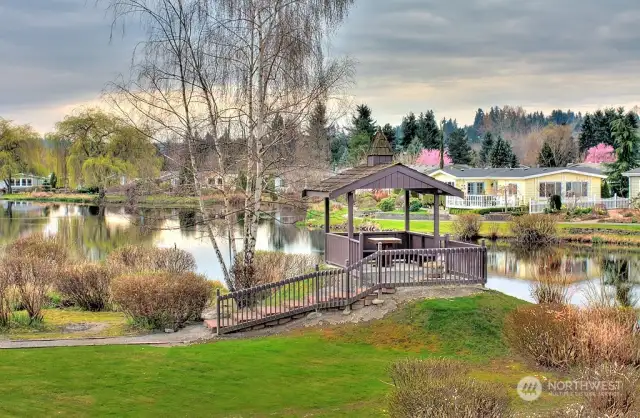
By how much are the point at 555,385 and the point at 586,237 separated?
111ft

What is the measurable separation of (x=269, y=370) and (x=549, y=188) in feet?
164

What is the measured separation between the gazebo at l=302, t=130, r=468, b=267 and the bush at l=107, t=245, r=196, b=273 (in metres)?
7.25

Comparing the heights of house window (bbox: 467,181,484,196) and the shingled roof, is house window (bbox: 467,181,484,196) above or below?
below

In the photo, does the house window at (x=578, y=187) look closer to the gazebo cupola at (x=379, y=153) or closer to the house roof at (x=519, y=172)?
the house roof at (x=519, y=172)

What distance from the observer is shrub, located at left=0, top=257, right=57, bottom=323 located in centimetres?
1644

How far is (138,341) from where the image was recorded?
1451 cm

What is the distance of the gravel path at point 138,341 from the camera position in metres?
13.8

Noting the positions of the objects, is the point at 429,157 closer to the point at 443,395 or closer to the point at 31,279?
the point at 31,279

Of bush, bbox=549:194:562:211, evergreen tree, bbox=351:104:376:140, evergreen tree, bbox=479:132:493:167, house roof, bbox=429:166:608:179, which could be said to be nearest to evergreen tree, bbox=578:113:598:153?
evergreen tree, bbox=479:132:493:167

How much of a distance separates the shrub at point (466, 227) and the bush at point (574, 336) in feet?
104

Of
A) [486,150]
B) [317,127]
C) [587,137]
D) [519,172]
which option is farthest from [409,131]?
[317,127]

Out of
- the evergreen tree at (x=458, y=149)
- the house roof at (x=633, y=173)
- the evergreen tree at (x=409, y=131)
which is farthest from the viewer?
the evergreen tree at (x=409, y=131)

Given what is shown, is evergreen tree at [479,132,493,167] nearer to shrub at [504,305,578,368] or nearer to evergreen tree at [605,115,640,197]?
evergreen tree at [605,115,640,197]

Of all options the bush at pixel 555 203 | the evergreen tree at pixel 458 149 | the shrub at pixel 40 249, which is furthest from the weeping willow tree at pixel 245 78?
the evergreen tree at pixel 458 149
